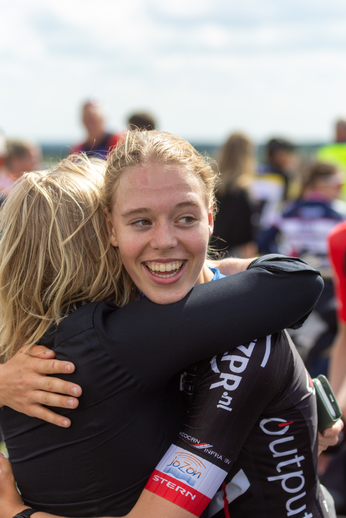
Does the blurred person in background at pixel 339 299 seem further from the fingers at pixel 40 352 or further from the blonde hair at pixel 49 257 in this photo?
the fingers at pixel 40 352

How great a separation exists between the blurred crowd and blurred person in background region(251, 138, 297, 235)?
0.01 meters

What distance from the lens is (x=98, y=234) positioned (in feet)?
5.26

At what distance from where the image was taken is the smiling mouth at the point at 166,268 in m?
1.51

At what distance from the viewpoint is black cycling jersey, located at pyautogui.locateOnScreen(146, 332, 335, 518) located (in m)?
1.31

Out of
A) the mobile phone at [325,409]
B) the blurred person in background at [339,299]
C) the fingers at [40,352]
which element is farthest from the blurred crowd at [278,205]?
A: the fingers at [40,352]

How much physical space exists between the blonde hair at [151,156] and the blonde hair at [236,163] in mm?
3985

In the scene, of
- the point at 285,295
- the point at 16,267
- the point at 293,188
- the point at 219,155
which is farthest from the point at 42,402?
the point at 293,188

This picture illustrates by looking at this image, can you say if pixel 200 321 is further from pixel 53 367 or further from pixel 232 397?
pixel 53 367

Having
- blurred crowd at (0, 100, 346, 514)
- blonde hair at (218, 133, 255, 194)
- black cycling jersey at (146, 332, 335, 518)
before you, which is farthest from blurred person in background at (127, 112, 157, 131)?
black cycling jersey at (146, 332, 335, 518)

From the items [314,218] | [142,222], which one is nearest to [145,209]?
[142,222]

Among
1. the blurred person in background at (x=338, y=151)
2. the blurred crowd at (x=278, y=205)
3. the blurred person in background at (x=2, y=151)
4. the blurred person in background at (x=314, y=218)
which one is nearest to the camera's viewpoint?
the blurred crowd at (x=278, y=205)

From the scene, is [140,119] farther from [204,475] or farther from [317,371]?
[204,475]

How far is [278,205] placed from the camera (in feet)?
22.1

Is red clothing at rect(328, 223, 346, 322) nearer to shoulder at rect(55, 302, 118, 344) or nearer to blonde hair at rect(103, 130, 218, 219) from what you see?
blonde hair at rect(103, 130, 218, 219)
